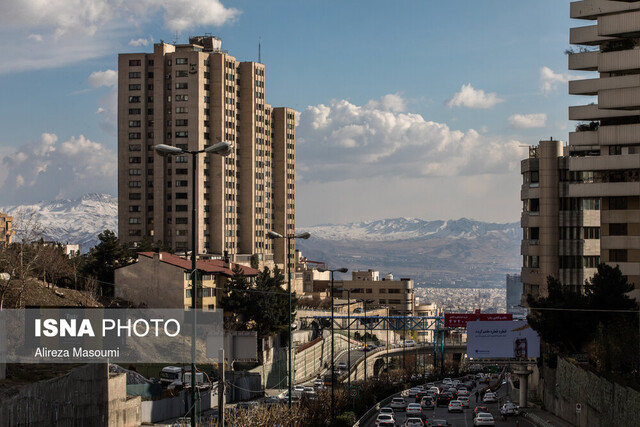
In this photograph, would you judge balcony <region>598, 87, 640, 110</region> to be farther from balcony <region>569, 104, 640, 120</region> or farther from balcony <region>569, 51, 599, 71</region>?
balcony <region>569, 51, 599, 71</region>

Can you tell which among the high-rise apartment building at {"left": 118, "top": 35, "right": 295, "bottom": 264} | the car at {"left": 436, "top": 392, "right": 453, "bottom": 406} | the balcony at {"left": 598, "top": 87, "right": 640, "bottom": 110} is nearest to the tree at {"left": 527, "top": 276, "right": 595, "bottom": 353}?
the balcony at {"left": 598, "top": 87, "right": 640, "bottom": 110}

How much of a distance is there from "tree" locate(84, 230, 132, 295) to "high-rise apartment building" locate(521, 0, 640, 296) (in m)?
45.5

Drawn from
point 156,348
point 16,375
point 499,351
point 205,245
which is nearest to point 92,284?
point 156,348

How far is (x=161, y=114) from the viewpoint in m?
182

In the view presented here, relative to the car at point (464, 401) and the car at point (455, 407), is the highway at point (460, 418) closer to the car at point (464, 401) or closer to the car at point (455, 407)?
the car at point (455, 407)

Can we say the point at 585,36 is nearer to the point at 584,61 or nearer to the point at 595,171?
the point at 584,61

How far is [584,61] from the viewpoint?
288 feet

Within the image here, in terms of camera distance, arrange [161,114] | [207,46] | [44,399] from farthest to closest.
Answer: [207,46] < [161,114] < [44,399]

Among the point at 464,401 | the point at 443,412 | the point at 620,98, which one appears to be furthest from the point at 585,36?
the point at 443,412

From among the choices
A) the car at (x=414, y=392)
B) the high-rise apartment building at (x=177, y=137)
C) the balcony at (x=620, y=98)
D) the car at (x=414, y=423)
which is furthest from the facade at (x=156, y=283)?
the high-rise apartment building at (x=177, y=137)

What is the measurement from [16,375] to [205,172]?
5784 inches

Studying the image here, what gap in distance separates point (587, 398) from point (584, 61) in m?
35.3

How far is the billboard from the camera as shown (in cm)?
8300

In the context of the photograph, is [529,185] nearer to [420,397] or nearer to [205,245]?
[420,397]
